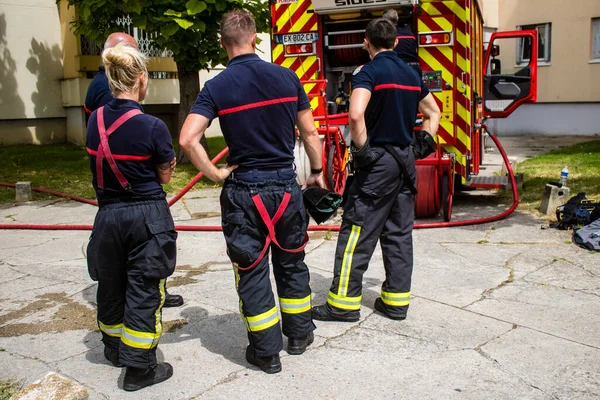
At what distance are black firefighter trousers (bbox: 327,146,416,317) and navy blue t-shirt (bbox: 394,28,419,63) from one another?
2.95 meters

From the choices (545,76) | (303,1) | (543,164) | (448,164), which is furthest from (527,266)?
(545,76)

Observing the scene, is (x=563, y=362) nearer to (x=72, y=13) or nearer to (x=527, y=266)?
(x=527, y=266)

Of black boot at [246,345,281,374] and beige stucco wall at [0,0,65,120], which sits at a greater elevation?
beige stucco wall at [0,0,65,120]

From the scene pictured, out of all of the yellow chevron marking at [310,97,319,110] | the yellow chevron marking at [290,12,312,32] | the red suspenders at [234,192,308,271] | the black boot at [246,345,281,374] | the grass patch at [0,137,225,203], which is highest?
the yellow chevron marking at [290,12,312,32]

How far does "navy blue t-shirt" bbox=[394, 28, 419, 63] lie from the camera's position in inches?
285

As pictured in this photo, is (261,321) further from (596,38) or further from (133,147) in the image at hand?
(596,38)

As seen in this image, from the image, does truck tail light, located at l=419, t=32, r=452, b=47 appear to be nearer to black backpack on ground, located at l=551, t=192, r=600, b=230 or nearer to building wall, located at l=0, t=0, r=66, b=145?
black backpack on ground, located at l=551, t=192, r=600, b=230

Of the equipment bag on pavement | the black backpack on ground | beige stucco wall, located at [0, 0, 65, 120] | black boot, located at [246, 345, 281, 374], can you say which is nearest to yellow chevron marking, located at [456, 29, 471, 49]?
the black backpack on ground

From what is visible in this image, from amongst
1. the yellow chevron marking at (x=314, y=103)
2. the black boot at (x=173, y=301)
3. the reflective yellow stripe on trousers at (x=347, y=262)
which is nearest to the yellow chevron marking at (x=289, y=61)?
the yellow chevron marking at (x=314, y=103)

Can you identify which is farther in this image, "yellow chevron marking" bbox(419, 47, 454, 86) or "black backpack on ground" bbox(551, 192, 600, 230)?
"yellow chevron marking" bbox(419, 47, 454, 86)

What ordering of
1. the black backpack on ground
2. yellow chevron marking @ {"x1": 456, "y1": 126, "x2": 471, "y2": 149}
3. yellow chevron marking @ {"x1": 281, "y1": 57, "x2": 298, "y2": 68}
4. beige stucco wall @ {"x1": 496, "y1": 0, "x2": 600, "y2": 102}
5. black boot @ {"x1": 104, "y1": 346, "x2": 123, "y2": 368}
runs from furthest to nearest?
beige stucco wall @ {"x1": 496, "y1": 0, "x2": 600, "y2": 102} < yellow chevron marking @ {"x1": 281, "y1": 57, "x2": 298, "y2": 68} < yellow chevron marking @ {"x1": 456, "y1": 126, "x2": 471, "y2": 149} < the black backpack on ground < black boot @ {"x1": 104, "y1": 346, "x2": 123, "y2": 368}

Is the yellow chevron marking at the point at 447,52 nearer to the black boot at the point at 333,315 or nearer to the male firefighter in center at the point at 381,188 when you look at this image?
the male firefighter in center at the point at 381,188

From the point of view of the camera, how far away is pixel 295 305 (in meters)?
3.92

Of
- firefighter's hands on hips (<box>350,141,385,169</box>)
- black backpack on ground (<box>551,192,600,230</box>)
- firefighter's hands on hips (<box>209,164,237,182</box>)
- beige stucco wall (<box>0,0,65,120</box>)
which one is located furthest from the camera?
beige stucco wall (<box>0,0,65,120</box>)
